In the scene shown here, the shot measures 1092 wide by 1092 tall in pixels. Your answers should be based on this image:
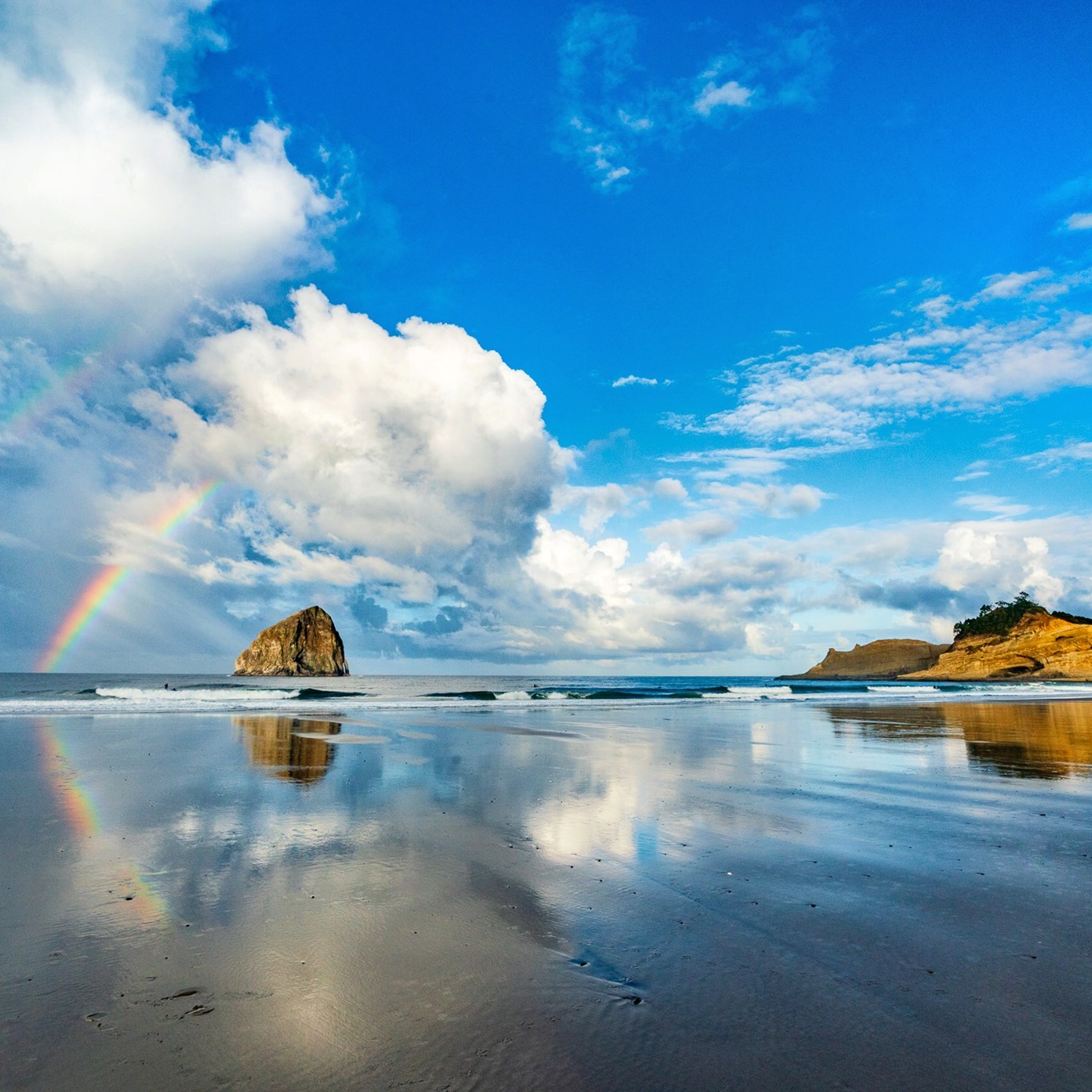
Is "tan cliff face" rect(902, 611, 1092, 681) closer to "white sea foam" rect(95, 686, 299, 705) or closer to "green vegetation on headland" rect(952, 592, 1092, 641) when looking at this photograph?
"green vegetation on headland" rect(952, 592, 1092, 641)

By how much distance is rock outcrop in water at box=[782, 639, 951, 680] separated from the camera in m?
140

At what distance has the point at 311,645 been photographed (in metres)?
140

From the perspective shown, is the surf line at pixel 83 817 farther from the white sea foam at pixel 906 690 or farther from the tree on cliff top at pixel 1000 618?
the tree on cliff top at pixel 1000 618

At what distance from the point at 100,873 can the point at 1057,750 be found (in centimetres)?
2160

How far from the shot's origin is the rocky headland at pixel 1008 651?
98.2 m

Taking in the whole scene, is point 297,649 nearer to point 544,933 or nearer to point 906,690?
point 906,690

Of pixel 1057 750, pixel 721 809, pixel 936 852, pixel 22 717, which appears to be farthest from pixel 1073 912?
pixel 22 717

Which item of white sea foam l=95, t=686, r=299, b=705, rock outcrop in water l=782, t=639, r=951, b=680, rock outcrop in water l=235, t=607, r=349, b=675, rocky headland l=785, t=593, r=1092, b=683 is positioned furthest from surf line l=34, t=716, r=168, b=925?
rock outcrop in water l=782, t=639, r=951, b=680

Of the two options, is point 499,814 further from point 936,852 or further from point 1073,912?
point 1073,912

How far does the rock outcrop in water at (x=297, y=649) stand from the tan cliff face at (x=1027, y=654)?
125 m

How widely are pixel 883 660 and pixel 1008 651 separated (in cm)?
3870

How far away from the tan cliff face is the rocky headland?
0.09 m

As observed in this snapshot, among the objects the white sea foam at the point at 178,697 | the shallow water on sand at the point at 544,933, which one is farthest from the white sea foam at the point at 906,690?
the shallow water on sand at the point at 544,933

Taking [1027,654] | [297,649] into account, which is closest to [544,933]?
[1027,654]
